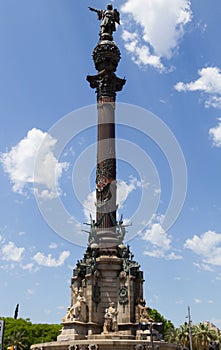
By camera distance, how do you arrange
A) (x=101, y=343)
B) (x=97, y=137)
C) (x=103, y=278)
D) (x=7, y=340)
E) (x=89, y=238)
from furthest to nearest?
(x=7, y=340) → (x=97, y=137) → (x=89, y=238) → (x=103, y=278) → (x=101, y=343)

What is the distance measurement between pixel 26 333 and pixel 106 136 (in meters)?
35.0

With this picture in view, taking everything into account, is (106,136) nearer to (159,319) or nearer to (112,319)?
(112,319)

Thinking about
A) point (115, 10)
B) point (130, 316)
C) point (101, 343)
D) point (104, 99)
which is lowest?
point (101, 343)

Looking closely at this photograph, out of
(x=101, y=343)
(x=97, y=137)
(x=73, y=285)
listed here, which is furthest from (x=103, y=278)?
(x=97, y=137)

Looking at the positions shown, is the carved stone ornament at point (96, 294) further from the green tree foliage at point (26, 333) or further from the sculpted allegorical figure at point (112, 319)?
the green tree foliage at point (26, 333)

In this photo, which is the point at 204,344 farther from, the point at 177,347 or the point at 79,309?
the point at 79,309

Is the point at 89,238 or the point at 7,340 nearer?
the point at 89,238

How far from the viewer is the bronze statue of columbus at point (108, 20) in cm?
5575

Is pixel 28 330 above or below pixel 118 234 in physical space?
below

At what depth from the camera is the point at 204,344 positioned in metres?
59.4

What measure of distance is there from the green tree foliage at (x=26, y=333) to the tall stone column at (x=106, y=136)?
1031 inches

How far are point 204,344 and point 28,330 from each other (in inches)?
1050

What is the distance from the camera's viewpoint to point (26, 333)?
65.8 m

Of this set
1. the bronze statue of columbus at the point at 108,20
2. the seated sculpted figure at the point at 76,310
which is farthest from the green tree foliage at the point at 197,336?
the bronze statue of columbus at the point at 108,20
